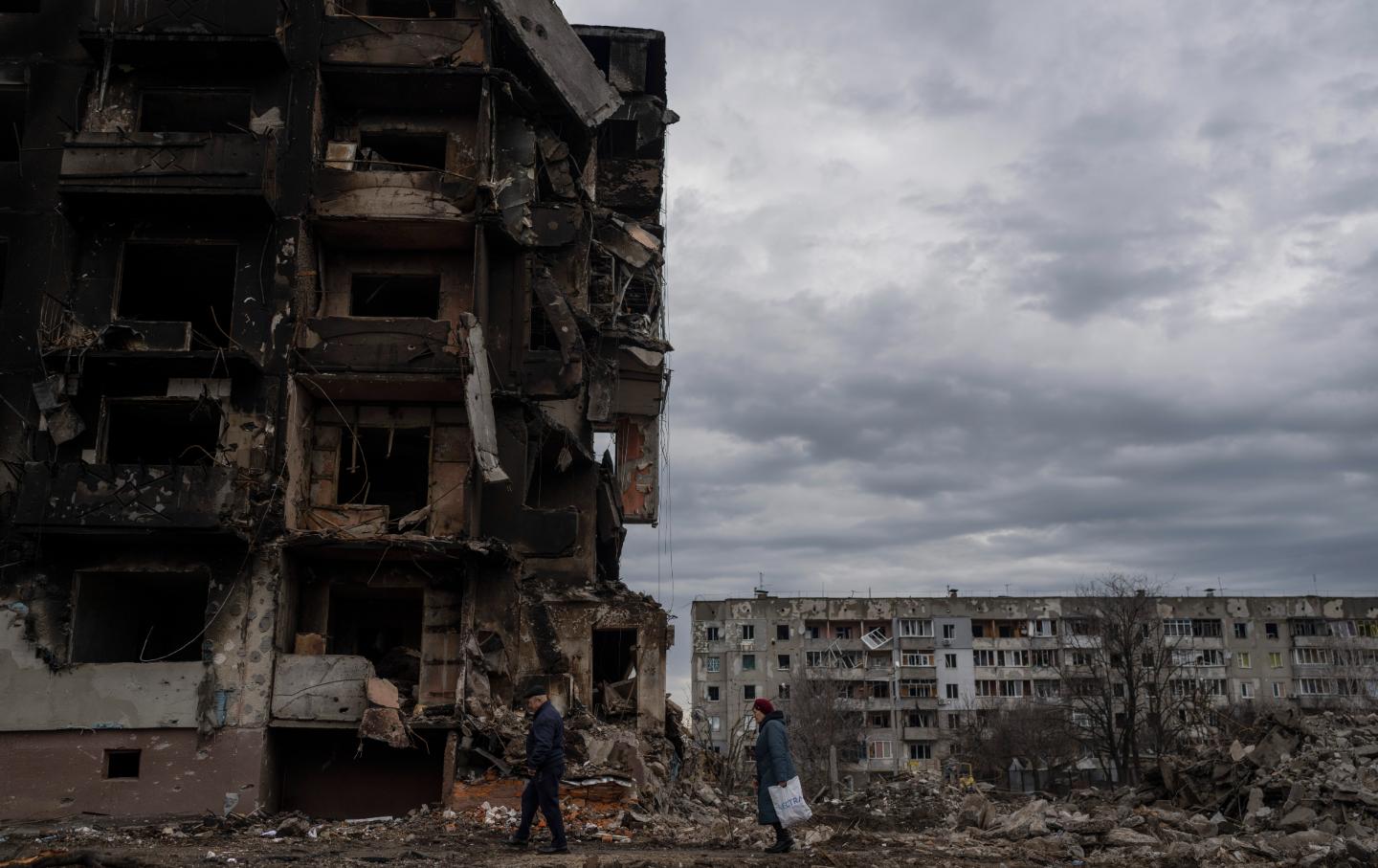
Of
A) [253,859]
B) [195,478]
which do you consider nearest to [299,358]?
→ [195,478]

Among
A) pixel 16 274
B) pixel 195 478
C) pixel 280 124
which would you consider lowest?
pixel 195 478

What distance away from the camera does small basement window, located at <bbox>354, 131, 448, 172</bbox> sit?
22828 millimetres

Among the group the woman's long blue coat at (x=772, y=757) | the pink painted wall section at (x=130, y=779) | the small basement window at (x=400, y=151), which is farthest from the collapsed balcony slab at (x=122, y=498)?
the woman's long blue coat at (x=772, y=757)

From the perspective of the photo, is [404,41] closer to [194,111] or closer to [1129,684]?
[194,111]

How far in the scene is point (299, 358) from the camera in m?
21.3

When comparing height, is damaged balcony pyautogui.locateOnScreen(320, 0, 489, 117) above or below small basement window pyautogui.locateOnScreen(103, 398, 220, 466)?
above

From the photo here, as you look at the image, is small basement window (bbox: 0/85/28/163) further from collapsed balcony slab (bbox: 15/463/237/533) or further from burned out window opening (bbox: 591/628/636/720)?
burned out window opening (bbox: 591/628/636/720)

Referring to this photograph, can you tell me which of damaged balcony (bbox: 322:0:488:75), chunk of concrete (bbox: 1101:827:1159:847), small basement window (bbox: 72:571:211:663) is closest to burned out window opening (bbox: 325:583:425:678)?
small basement window (bbox: 72:571:211:663)

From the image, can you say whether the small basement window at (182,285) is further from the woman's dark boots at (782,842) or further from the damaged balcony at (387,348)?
the woman's dark boots at (782,842)

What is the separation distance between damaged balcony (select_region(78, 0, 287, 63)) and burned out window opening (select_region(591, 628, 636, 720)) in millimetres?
14518

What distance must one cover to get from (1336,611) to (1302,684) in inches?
245

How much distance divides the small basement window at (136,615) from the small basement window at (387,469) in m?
3.49

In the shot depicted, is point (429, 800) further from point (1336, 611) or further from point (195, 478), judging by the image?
point (1336, 611)

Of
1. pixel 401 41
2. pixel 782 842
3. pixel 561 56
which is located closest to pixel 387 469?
pixel 401 41
